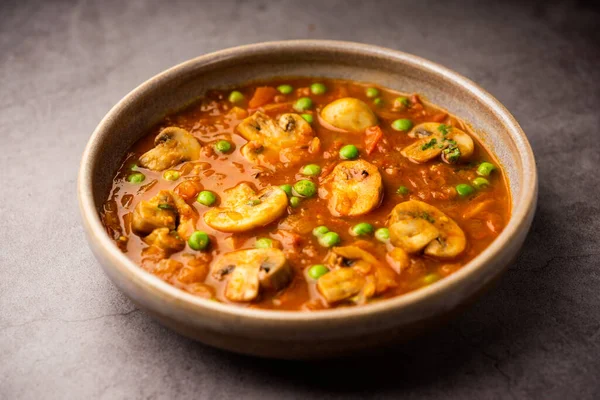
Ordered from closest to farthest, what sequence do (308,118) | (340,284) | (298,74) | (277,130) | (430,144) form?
(340,284) < (430,144) < (277,130) < (308,118) < (298,74)

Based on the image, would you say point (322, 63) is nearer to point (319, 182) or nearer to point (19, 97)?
point (319, 182)

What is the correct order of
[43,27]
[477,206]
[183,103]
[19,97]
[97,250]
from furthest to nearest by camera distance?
[43,27] → [19,97] → [183,103] → [477,206] → [97,250]

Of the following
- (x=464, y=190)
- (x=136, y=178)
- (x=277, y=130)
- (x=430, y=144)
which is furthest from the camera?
(x=277, y=130)

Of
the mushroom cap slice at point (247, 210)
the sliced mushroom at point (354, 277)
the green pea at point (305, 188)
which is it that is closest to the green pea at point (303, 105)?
the green pea at point (305, 188)

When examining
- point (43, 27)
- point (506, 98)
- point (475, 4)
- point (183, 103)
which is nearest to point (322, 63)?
point (183, 103)

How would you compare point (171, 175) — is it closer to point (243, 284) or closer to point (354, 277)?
point (243, 284)

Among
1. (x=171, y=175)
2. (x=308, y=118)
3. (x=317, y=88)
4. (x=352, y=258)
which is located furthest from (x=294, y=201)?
(x=317, y=88)

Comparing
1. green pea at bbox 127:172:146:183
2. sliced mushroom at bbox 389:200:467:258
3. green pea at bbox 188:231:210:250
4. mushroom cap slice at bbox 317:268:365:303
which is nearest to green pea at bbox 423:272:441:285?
sliced mushroom at bbox 389:200:467:258

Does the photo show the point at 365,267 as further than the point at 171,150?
No
